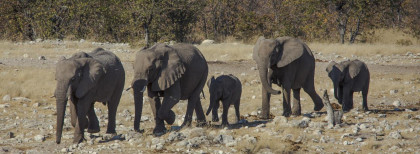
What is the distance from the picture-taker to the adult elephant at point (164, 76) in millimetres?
12016

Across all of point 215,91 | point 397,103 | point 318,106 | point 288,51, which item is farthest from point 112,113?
point 397,103

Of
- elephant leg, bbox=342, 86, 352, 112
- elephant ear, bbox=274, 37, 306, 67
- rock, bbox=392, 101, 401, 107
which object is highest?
elephant ear, bbox=274, 37, 306, 67

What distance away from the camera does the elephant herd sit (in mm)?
11539

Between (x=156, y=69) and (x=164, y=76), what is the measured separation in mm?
208

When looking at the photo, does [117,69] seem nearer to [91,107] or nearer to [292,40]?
[91,107]

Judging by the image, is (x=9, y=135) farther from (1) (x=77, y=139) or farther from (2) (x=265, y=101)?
(2) (x=265, y=101)

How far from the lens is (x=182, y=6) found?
127 ft

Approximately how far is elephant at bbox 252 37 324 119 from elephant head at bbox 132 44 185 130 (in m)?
2.91

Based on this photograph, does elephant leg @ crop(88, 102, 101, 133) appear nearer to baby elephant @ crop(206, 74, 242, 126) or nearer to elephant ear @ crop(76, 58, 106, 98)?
elephant ear @ crop(76, 58, 106, 98)

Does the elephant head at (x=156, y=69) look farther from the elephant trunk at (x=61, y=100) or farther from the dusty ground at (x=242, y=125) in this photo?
the elephant trunk at (x=61, y=100)

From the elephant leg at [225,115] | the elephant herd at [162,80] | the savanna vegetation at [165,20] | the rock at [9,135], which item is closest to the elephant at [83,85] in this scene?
the elephant herd at [162,80]

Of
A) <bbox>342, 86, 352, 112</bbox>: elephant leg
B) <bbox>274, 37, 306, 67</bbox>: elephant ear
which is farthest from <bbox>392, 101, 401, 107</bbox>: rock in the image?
<bbox>274, 37, 306, 67</bbox>: elephant ear

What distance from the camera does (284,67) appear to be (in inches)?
596

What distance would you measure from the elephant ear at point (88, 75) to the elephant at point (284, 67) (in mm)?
4274
